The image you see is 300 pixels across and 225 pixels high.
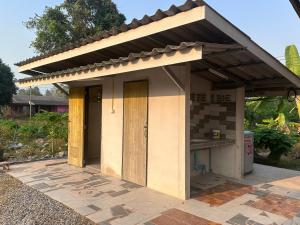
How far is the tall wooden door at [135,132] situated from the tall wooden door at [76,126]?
225 centimetres

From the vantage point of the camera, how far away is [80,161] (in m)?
8.63

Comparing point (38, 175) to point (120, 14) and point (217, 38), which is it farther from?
point (120, 14)

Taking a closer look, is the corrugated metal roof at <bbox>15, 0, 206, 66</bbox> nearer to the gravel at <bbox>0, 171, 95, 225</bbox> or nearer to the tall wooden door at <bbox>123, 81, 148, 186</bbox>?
the tall wooden door at <bbox>123, 81, 148, 186</bbox>

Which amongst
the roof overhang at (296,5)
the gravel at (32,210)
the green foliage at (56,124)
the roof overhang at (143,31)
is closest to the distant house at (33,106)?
the green foliage at (56,124)

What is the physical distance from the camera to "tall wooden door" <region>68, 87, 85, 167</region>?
8.61 m

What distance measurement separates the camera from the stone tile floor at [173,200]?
4656mm

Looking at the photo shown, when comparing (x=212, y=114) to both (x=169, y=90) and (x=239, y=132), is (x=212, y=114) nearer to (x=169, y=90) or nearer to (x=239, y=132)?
(x=239, y=132)

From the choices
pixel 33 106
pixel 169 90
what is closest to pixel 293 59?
pixel 169 90

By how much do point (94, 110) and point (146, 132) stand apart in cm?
393

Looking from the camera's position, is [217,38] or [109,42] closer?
[217,38]

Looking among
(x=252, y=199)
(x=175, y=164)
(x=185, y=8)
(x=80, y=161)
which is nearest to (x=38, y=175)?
(x=80, y=161)

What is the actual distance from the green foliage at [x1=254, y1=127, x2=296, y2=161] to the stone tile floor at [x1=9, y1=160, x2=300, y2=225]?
215 centimetres

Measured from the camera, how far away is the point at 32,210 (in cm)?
511

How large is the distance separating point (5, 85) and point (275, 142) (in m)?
A: 33.9
